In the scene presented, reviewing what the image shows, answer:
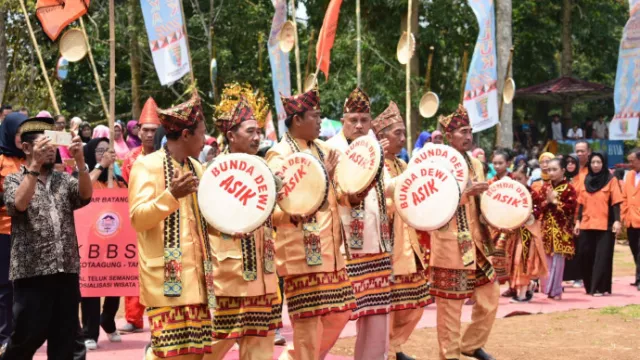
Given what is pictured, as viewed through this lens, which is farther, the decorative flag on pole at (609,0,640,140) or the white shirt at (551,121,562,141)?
the white shirt at (551,121,562,141)

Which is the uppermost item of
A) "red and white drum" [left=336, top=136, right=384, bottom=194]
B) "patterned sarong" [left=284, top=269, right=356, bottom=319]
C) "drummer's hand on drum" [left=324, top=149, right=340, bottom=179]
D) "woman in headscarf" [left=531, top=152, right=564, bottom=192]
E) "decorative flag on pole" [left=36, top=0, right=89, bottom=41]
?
"decorative flag on pole" [left=36, top=0, right=89, bottom=41]

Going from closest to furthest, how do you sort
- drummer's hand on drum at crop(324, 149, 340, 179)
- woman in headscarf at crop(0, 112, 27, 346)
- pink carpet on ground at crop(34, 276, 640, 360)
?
drummer's hand on drum at crop(324, 149, 340, 179)
woman in headscarf at crop(0, 112, 27, 346)
pink carpet on ground at crop(34, 276, 640, 360)

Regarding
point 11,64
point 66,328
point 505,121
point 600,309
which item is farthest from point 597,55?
point 66,328

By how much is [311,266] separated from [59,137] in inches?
68.2

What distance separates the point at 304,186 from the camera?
6.04 metres

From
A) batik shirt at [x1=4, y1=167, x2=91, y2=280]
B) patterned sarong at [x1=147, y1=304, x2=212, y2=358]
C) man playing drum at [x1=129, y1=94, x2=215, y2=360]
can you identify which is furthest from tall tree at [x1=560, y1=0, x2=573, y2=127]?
patterned sarong at [x1=147, y1=304, x2=212, y2=358]

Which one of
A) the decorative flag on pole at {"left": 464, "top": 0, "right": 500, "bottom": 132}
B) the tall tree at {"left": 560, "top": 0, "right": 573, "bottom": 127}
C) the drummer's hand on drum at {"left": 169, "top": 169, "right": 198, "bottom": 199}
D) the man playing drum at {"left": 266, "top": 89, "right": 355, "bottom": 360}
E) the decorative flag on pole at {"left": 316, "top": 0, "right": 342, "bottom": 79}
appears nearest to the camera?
the drummer's hand on drum at {"left": 169, "top": 169, "right": 198, "bottom": 199}

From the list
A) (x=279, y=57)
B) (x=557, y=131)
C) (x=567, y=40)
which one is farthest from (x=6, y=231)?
(x=567, y=40)

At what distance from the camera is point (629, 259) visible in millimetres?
18531

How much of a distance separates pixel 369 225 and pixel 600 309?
5.53 m

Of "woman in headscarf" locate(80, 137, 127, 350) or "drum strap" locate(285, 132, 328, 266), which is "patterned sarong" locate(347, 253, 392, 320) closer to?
"drum strap" locate(285, 132, 328, 266)

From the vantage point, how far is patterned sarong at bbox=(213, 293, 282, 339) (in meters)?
5.81

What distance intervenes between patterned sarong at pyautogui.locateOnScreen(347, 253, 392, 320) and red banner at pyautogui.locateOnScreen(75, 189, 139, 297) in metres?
2.16

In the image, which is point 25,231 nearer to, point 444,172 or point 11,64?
point 444,172
